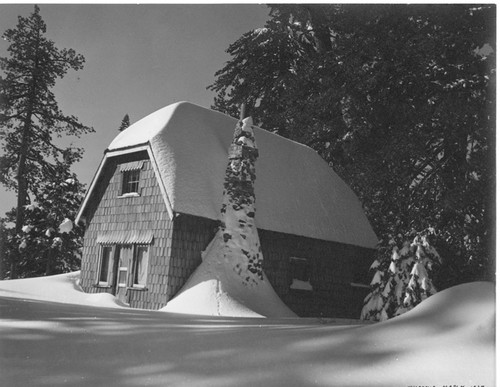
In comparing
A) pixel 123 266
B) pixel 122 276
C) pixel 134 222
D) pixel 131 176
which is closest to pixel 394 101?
pixel 131 176

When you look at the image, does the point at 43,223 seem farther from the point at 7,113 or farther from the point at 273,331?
the point at 273,331

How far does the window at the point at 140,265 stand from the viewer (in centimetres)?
1562

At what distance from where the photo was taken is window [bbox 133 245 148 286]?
15.6 m

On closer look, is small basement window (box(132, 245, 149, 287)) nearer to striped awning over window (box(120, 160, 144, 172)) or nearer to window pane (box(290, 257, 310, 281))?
striped awning over window (box(120, 160, 144, 172))

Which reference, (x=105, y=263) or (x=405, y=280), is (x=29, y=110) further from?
(x=405, y=280)

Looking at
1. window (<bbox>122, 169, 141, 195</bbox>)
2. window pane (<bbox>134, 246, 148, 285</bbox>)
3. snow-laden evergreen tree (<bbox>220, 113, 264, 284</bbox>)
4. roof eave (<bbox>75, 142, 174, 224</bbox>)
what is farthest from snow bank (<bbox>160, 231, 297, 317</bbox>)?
window (<bbox>122, 169, 141, 195</bbox>)

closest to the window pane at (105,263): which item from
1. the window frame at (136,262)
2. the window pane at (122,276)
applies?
the window pane at (122,276)

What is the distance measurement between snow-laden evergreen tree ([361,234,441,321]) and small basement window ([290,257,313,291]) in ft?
8.22

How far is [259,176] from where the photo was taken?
1812 centimetres

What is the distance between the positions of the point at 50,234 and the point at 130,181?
36.6ft

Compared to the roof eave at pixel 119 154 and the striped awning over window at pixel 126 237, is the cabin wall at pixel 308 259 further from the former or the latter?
the striped awning over window at pixel 126 237

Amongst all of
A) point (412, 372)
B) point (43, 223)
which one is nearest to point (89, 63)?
point (412, 372)

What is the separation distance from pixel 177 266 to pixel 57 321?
328 inches

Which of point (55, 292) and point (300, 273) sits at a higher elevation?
point (300, 273)
